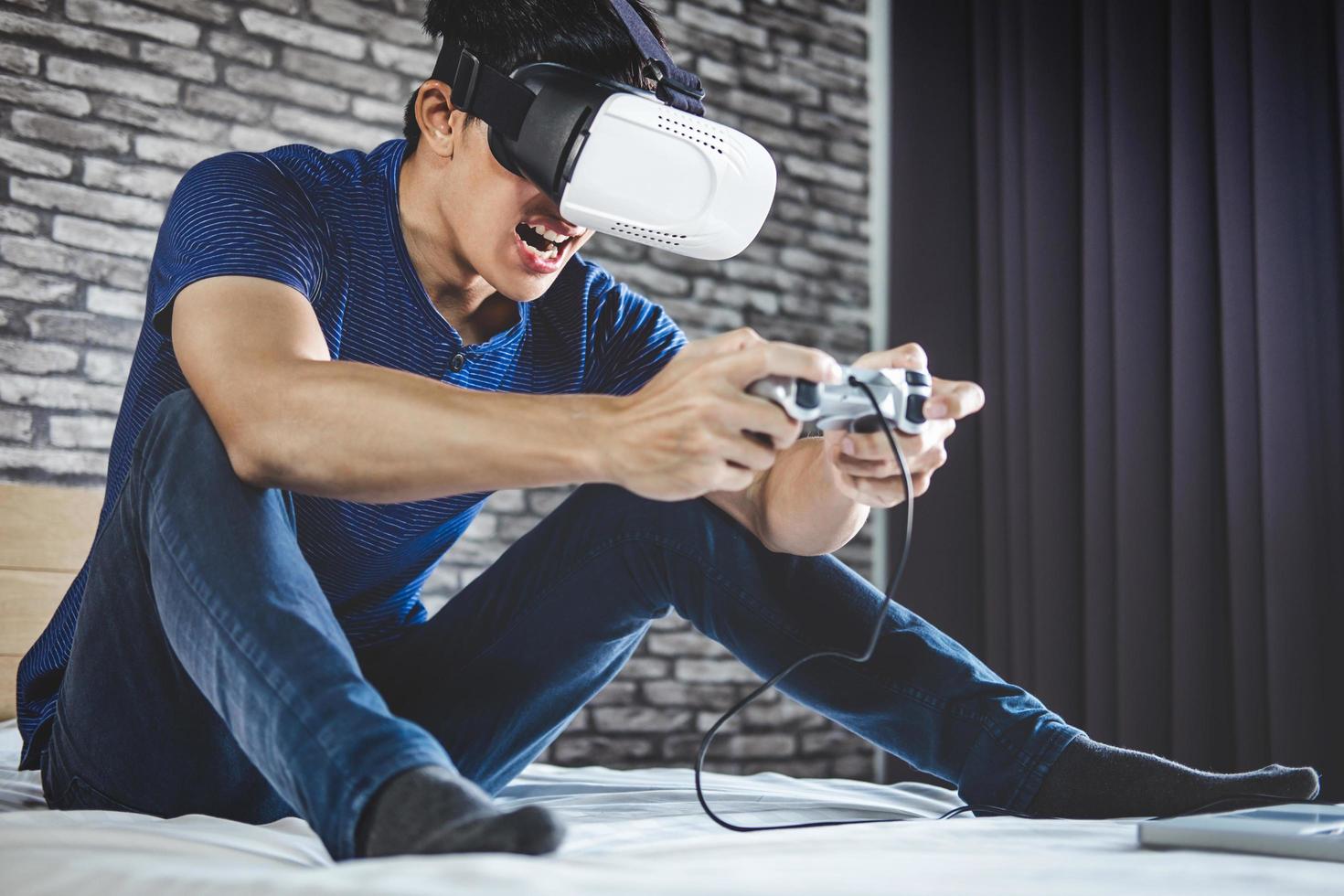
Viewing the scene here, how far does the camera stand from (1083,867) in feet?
1.95

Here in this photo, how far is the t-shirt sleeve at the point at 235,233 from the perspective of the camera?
892mm

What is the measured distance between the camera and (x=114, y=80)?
212 cm

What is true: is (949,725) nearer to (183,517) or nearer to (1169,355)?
(183,517)

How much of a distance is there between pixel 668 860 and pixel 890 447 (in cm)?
39

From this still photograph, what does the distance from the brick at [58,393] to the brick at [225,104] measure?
1.83ft


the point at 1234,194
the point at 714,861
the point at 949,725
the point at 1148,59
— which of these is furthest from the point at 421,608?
the point at 1148,59

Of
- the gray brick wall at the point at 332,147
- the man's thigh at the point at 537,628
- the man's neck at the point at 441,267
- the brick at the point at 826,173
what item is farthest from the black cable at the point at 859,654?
the brick at the point at 826,173

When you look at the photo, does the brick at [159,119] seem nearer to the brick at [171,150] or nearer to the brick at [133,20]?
the brick at [171,150]

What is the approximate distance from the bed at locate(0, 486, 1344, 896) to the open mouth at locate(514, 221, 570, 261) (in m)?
0.52

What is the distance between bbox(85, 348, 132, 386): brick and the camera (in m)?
2.05

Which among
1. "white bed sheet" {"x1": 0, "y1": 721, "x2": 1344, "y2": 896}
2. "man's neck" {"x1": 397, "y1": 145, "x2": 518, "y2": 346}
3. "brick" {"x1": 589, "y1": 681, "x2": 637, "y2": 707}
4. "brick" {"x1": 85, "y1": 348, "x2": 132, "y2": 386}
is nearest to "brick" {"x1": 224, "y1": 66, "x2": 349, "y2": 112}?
"brick" {"x1": 85, "y1": 348, "x2": 132, "y2": 386}

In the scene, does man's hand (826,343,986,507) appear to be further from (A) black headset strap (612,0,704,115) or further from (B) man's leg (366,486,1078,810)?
(A) black headset strap (612,0,704,115)

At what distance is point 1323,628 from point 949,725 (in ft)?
4.89

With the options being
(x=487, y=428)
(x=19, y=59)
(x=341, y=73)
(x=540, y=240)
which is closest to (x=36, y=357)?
(x=19, y=59)
